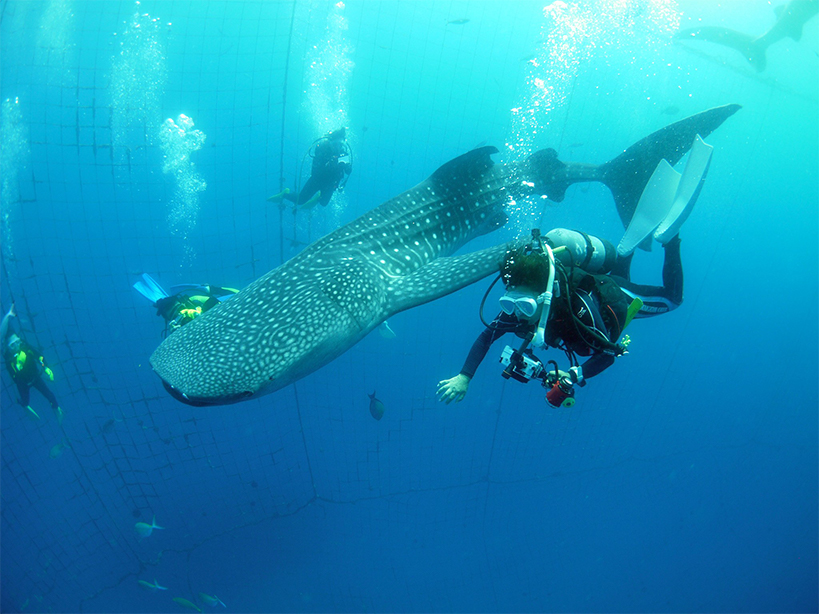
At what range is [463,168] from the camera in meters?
6.32

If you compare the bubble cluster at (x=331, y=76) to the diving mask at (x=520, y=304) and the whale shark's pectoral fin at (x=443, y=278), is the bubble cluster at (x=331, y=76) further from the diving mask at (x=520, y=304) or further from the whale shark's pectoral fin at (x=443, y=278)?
the diving mask at (x=520, y=304)

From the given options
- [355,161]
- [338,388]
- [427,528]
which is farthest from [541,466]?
[355,161]

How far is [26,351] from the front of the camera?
26.6 ft

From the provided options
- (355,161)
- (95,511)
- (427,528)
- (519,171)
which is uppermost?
(355,161)

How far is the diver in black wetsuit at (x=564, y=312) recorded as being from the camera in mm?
3146

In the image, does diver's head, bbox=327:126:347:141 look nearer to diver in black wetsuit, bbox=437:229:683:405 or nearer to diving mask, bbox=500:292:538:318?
diver in black wetsuit, bbox=437:229:683:405

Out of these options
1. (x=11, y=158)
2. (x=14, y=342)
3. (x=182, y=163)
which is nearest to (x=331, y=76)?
(x=182, y=163)

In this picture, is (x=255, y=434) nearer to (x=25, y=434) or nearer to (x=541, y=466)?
(x=25, y=434)

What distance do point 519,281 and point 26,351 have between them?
10356 millimetres

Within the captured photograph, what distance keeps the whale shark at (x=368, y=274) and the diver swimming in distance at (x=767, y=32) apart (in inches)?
472

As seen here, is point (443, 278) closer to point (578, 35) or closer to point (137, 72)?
point (578, 35)

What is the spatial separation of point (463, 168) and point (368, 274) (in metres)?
2.83

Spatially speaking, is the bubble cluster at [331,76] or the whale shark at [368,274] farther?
the bubble cluster at [331,76]

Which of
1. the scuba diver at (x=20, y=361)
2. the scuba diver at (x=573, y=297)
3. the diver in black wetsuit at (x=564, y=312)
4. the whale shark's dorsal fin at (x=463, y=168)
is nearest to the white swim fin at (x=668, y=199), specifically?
the scuba diver at (x=573, y=297)
